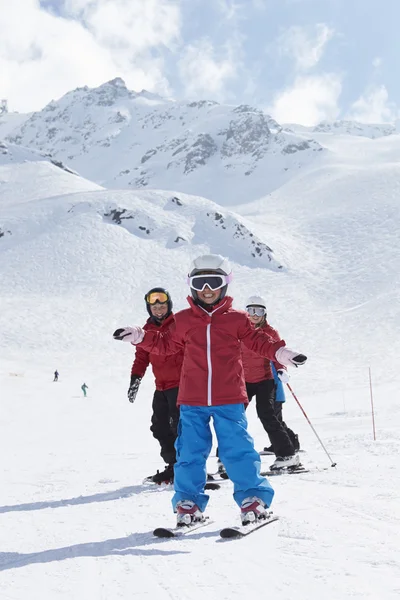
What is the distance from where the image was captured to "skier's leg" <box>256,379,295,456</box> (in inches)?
257

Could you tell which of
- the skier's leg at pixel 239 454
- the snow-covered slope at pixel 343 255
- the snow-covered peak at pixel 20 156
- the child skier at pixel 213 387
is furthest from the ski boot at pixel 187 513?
the snow-covered peak at pixel 20 156

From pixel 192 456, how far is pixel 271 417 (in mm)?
2730

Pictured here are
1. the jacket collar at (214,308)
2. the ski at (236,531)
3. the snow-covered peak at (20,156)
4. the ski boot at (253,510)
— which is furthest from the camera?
the snow-covered peak at (20,156)

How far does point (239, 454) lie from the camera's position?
4.02 m

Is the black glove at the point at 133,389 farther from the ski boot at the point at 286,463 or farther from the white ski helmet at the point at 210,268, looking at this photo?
the white ski helmet at the point at 210,268

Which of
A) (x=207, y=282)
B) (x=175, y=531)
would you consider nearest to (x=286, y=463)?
(x=175, y=531)

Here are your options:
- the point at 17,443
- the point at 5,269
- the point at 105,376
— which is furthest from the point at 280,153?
the point at 17,443

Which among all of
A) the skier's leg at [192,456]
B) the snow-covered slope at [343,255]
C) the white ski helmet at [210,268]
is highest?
the snow-covered slope at [343,255]

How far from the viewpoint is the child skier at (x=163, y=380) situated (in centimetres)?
582

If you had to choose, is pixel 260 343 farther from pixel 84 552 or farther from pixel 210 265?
pixel 84 552

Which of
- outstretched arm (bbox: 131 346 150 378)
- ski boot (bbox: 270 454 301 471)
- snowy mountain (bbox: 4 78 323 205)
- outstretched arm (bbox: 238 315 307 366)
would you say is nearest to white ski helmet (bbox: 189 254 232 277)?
outstretched arm (bbox: 238 315 307 366)

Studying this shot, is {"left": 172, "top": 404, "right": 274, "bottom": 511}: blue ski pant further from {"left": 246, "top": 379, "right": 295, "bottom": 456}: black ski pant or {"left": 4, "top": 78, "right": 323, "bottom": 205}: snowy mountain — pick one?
{"left": 4, "top": 78, "right": 323, "bottom": 205}: snowy mountain

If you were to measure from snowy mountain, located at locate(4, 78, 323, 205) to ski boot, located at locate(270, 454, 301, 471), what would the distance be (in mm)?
95738

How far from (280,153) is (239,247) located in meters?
73.1
